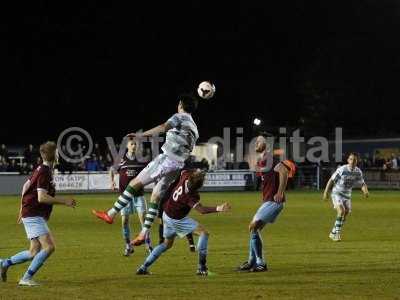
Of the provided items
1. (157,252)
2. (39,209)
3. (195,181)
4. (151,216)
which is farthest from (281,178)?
(39,209)

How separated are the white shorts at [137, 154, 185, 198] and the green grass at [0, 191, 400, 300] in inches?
54.9

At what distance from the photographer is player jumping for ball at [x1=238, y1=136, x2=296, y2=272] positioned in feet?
47.2

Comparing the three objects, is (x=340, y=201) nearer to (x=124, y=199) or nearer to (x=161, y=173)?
(x=161, y=173)

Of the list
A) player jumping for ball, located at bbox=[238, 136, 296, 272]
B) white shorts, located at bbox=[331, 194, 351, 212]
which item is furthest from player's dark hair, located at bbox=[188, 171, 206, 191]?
white shorts, located at bbox=[331, 194, 351, 212]

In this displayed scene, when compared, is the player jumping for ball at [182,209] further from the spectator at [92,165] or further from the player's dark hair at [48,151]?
the spectator at [92,165]

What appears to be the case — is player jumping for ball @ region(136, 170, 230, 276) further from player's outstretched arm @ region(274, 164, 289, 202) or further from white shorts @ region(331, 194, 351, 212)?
white shorts @ region(331, 194, 351, 212)

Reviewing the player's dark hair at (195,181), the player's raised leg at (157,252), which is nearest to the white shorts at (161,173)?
the player's dark hair at (195,181)

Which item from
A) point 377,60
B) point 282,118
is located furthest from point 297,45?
point 377,60

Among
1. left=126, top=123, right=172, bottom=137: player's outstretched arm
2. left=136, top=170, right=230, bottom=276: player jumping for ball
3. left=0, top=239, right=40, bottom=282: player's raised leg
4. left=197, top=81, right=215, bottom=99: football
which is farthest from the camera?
Answer: left=197, top=81, right=215, bottom=99: football

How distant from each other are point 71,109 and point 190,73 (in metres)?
9.38

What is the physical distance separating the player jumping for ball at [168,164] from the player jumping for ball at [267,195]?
1.21 meters

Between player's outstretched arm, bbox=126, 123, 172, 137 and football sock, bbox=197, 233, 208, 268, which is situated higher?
player's outstretched arm, bbox=126, 123, 172, 137

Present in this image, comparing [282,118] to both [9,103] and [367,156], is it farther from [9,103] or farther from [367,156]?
[9,103]

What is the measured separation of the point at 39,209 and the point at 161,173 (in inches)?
105
